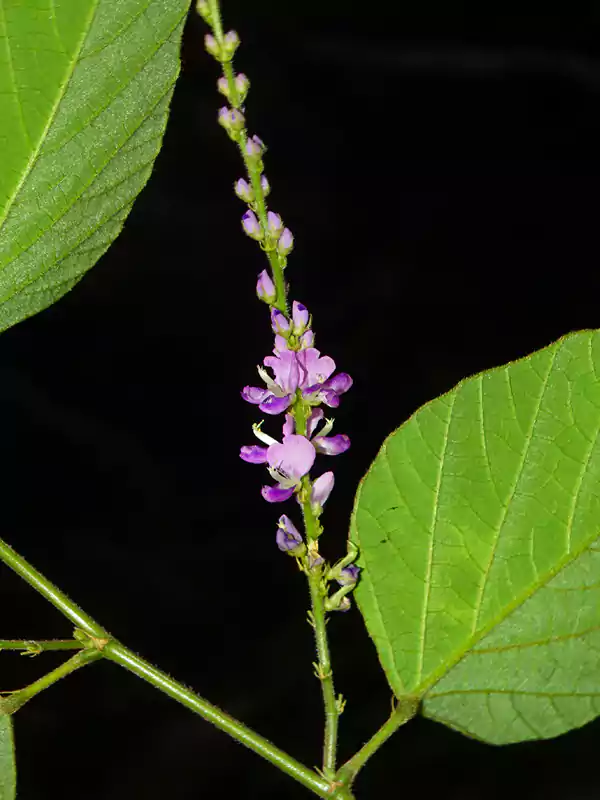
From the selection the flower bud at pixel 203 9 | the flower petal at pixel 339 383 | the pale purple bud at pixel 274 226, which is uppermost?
the flower bud at pixel 203 9

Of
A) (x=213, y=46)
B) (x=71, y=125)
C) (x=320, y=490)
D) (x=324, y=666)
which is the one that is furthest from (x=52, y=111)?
(x=324, y=666)

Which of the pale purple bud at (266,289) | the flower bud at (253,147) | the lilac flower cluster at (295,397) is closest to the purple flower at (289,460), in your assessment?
the lilac flower cluster at (295,397)

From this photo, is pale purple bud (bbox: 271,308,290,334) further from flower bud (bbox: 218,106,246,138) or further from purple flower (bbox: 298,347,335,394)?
flower bud (bbox: 218,106,246,138)

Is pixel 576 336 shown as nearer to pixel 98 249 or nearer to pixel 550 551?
pixel 550 551

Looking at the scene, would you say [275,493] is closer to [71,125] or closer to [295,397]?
[295,397]

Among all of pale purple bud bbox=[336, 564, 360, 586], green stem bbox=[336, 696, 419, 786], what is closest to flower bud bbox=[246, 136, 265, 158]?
pale purple bud bbox=[336, 564, 360, 586]

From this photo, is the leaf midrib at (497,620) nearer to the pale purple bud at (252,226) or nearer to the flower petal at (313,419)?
the flower petal at (313,419)
